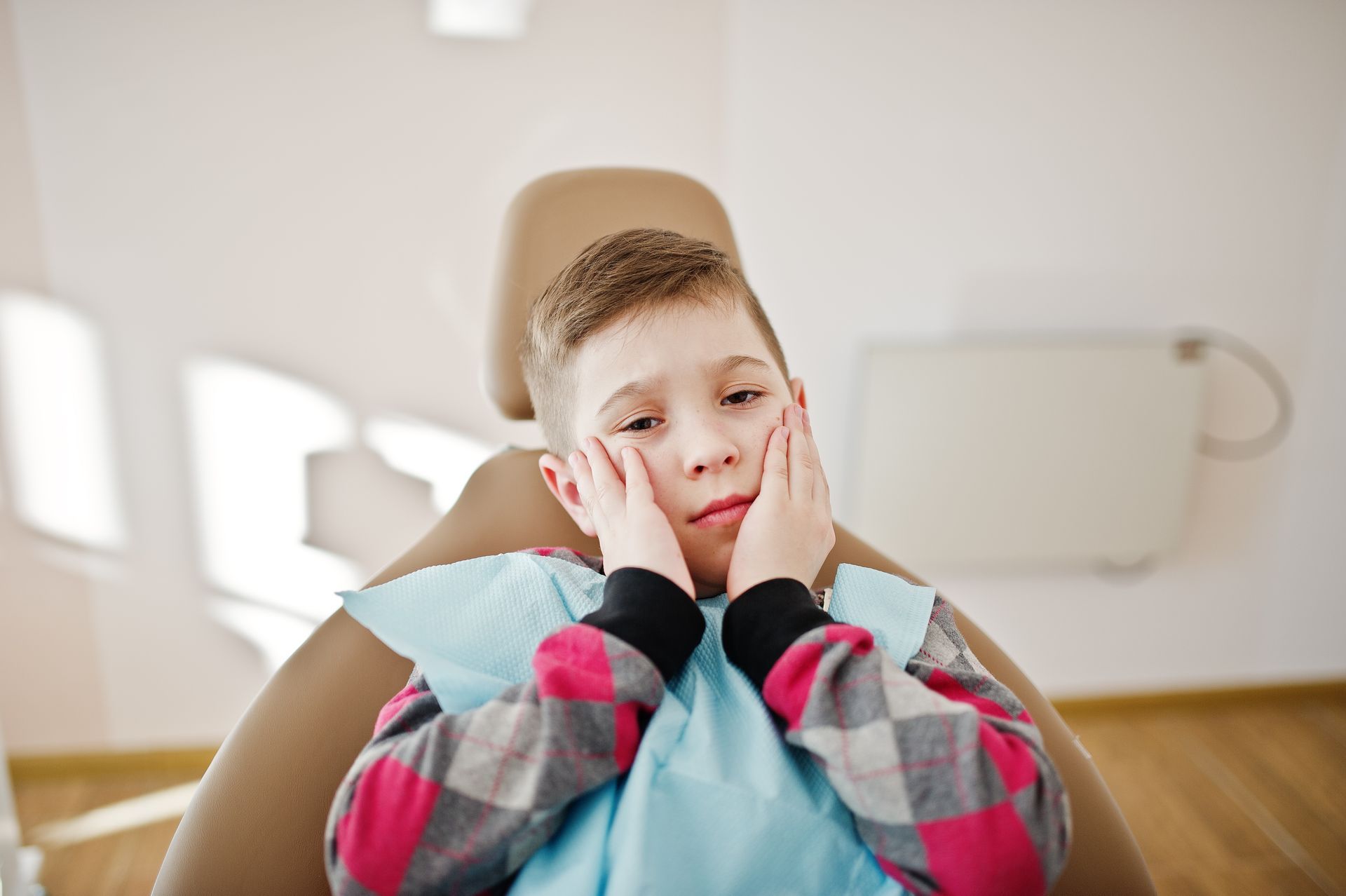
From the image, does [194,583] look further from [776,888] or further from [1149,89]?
[1149,89]

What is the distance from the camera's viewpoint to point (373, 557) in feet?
6.14

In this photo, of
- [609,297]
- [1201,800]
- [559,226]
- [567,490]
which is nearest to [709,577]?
[567,490]

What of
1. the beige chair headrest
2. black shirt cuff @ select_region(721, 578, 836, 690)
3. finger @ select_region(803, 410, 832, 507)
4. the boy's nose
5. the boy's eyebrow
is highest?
the beige chair headrest

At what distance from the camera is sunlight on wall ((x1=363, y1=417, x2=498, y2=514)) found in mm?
1797

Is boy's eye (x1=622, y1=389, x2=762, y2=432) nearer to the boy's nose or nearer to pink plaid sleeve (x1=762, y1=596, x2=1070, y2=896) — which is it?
the boy's nose

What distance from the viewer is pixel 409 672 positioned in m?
0.87

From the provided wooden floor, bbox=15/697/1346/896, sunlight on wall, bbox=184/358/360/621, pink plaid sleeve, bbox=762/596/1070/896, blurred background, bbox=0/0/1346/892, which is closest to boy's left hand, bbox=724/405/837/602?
pink plaid sleeve, bbox=762/596/1070/896

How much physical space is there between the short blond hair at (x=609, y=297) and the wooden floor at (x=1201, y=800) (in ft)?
4.36

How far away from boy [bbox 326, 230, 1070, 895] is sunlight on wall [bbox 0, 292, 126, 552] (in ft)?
3.80

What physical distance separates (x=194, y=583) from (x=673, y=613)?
1.46m

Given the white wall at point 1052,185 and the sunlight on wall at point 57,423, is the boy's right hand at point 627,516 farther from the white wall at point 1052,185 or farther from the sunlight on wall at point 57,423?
the sunlight on wall at point 57,423

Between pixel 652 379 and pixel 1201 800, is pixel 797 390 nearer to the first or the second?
pixel 652 379

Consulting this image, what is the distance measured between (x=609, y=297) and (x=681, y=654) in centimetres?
35

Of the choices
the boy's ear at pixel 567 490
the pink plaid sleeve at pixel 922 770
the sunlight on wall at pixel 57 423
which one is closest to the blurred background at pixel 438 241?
the sunlight on wall at pixel 57 423
